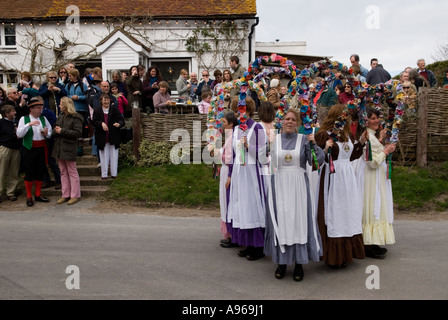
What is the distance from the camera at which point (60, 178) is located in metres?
10.3

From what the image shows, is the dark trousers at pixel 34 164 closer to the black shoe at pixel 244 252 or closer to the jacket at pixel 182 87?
the jacket at pixel 182 87

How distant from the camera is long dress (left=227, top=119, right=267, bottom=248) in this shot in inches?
239

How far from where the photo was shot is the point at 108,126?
10484 millimetres

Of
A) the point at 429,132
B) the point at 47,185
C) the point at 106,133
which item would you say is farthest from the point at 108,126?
the point at 429,132

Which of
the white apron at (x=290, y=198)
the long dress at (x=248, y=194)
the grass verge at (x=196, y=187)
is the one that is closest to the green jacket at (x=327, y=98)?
the grass verge at (x=196, y=187)

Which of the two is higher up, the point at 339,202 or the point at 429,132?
the point at 429,132

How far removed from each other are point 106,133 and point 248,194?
5.47 meters

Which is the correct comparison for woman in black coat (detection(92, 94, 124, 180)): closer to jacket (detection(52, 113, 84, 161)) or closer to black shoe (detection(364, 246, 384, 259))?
jacket (detection(52, 113, 84, 161))

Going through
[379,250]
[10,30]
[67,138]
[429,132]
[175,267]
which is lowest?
[175,267]

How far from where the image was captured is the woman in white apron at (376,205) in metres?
6.12

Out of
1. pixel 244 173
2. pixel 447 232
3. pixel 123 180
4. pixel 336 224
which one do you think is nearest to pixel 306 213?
pixel 336 224

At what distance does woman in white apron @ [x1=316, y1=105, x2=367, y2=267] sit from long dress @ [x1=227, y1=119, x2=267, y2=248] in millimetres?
874

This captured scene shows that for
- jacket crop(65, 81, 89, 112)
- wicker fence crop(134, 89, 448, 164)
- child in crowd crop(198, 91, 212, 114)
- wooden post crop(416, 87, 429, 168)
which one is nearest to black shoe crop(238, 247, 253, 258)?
child in crowd crop(198, 91, 212, 114)

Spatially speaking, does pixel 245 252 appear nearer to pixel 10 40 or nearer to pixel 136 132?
pixel 136 132
